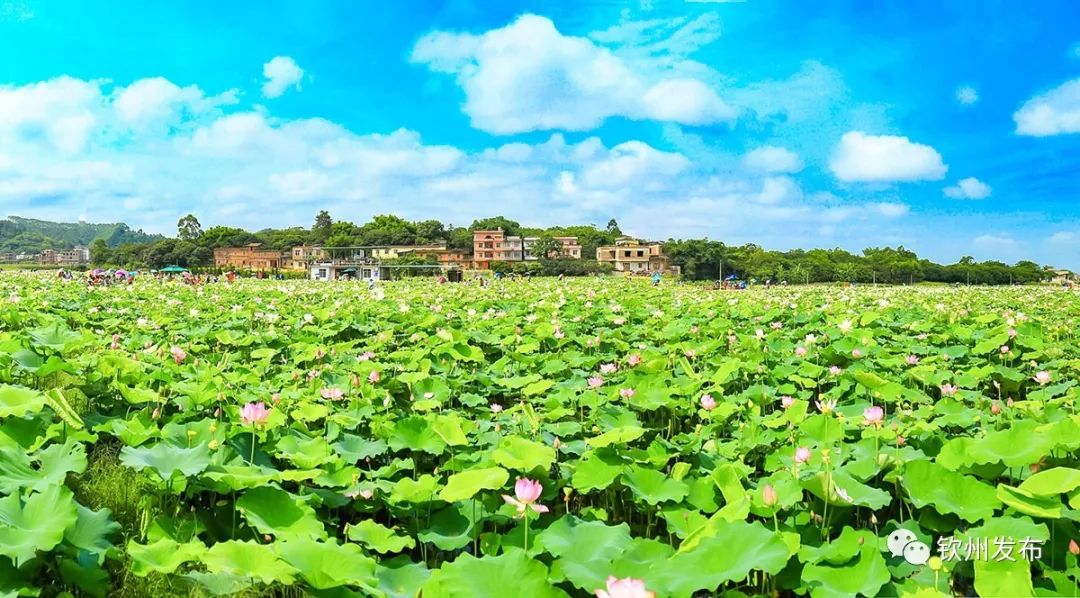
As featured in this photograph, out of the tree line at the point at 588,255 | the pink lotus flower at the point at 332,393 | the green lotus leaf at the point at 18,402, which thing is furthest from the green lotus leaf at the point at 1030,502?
the tree line at the point at 588,255

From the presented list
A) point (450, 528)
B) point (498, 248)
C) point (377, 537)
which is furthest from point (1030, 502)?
point (498, 248)

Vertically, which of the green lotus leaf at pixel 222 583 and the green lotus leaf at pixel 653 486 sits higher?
the green lotus leaf at pixel 653 486

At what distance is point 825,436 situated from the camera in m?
2.56

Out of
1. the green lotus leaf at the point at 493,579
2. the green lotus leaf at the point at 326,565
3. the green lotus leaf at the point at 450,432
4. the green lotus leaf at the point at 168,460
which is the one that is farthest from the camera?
the green lotus leaf at the point at 450,432

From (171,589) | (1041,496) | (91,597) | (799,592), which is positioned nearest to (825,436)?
(1041,496)

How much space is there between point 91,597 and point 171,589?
19 cm

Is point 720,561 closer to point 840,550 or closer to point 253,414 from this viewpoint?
point 840,550

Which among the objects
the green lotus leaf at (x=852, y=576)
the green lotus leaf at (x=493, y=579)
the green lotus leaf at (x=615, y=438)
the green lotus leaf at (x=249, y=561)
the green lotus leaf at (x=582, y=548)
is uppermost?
the green lotus leaf at (x=615, y=438)

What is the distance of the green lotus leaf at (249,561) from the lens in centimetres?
146

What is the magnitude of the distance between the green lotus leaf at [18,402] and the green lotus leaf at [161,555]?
3.34 feet

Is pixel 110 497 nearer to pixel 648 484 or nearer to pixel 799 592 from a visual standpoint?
pixel 648 484

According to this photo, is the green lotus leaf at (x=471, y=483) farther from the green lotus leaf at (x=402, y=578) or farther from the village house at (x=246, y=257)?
the village house at (x=246, y=257)

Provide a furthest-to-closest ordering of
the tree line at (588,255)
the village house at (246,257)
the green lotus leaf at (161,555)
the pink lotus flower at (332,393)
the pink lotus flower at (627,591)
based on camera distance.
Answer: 1. the village house at (246,257)
2. the tree line at (588,255)
3. the pink lotus flower at (332,393)
4. the green lotus leaf at (161,555)
5. the pink lotus flower at (627,591)

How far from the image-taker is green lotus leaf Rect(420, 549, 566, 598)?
50.5 inches
